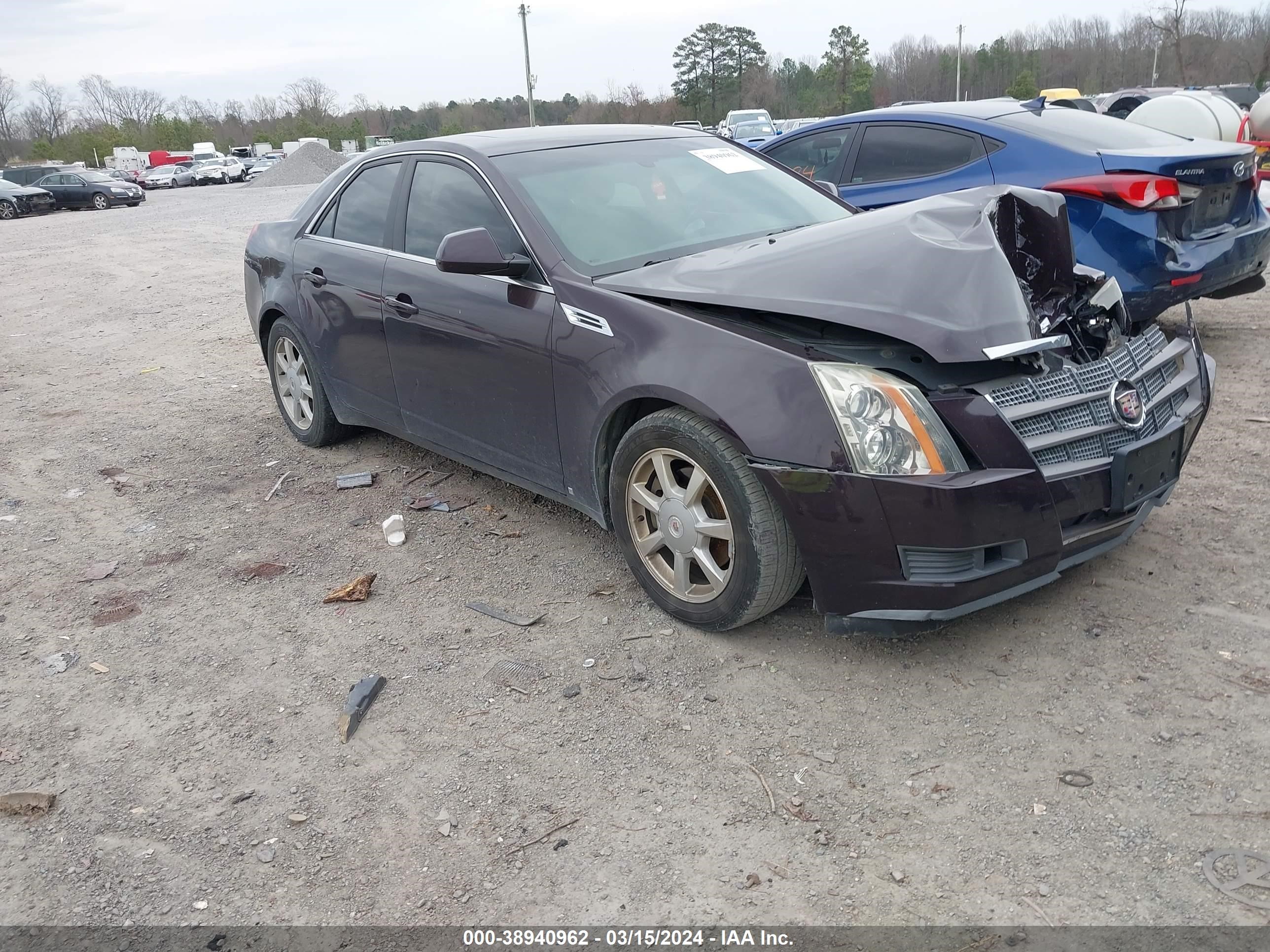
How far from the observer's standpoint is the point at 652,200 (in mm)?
4172

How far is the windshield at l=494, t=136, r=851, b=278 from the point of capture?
3908mm

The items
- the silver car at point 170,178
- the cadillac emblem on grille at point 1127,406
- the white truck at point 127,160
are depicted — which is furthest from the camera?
the white truck at point 127,160

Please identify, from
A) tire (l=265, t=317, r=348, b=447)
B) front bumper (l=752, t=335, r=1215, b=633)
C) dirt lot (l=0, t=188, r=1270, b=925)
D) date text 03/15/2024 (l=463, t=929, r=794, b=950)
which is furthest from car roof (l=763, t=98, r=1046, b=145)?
date text 03/15/2024 (l=463, t=929, r=794, b=950)

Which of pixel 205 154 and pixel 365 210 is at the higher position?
pixel 205 154

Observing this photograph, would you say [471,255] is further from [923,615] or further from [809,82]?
[809,82]

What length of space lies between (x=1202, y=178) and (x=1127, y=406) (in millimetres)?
2973

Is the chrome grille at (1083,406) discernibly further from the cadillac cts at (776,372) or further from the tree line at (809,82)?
the tree line at (809,82)

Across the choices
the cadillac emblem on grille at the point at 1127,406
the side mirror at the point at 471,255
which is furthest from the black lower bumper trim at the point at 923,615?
the side mirror at the point at 471,255

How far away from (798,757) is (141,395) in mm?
6422

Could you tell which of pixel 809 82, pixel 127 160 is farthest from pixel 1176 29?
pixel 127 160

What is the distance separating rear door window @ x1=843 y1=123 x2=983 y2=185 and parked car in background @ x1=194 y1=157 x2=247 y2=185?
5466 centimetres

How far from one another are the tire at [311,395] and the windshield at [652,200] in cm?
189

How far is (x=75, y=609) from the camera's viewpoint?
4164 millimetres

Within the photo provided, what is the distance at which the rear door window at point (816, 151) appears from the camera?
6988 millimetres
